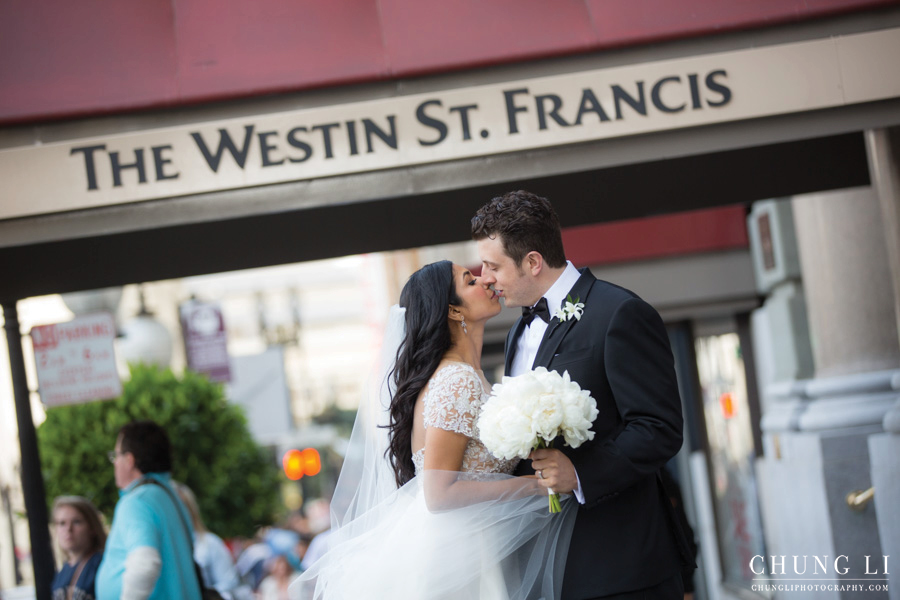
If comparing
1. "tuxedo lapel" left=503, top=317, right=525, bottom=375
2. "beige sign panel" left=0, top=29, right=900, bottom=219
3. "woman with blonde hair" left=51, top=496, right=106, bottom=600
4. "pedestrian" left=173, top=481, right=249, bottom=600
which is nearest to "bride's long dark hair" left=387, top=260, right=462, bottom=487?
"tuxedo lapel" left=503, top=317, right=525, bottom=375

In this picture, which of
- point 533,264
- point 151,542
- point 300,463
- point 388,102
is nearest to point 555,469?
point 533,264

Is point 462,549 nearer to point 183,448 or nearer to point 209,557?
point 209,557

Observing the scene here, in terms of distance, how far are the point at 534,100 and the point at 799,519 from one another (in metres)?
4.78

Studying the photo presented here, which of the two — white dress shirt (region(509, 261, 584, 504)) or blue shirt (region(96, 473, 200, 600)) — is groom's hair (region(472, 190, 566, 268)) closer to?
white dress shirt (region(509, 261, 584, 504))

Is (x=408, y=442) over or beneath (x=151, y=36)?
beneath

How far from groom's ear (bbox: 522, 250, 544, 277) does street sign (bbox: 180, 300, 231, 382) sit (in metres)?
12.2

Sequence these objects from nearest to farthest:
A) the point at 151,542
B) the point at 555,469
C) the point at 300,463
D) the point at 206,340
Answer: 1. the point at 555,469
2. the point at 151,542
3. the point at 206,340
4. the point at 300,463

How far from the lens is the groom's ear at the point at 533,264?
3.67 meters

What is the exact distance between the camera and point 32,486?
18.4 ft

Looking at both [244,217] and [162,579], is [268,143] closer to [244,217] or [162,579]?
[244,217]

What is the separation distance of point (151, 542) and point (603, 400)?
10.3 ft

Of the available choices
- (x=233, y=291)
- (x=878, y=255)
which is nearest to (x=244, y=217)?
(x=878, y=255)

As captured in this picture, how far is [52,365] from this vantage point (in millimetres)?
7246

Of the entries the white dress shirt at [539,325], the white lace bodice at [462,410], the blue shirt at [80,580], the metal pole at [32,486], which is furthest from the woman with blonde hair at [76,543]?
the white dress shirt at [539,325]
